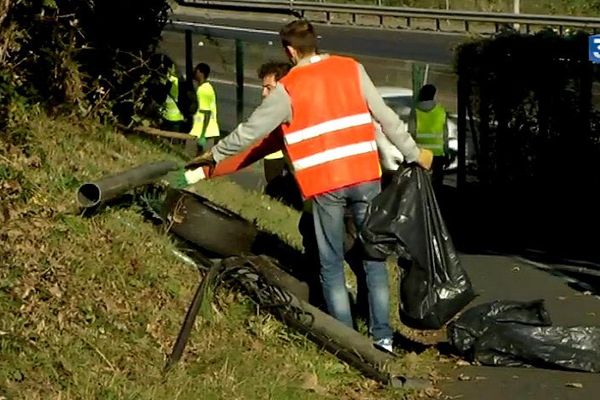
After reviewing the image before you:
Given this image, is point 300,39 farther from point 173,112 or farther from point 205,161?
point 173,112

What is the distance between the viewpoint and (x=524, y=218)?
17031mm

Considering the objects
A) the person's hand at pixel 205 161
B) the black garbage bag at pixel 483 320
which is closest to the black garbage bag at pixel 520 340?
the black garbage bag at pixel 483 320

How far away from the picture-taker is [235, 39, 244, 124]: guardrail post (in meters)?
21.1

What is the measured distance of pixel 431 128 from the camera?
647 inches

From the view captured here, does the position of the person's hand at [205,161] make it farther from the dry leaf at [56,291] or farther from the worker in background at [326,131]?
the dry leaf at [56,291]

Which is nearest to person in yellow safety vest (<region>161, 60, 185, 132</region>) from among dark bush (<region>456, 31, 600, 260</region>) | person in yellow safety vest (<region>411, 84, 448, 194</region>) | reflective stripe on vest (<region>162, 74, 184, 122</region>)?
reflective stripe on vest (<region>162, 74, 184, 122</region>)

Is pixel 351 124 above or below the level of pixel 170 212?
above

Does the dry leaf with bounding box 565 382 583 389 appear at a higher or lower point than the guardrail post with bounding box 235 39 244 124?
higher

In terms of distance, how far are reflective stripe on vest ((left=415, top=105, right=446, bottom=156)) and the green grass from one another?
775 cm

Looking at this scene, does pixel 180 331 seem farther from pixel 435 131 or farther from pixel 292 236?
pixel 435 131

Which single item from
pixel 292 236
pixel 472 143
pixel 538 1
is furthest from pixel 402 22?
pixel 292 236

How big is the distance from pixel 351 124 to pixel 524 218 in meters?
9.58

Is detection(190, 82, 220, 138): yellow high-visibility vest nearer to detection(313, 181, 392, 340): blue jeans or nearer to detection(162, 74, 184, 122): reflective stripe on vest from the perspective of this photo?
detection(162, 74, 184, 122): reflective stripe on vest

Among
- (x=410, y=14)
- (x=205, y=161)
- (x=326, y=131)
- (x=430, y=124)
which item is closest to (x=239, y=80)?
(x=430, y=124)
